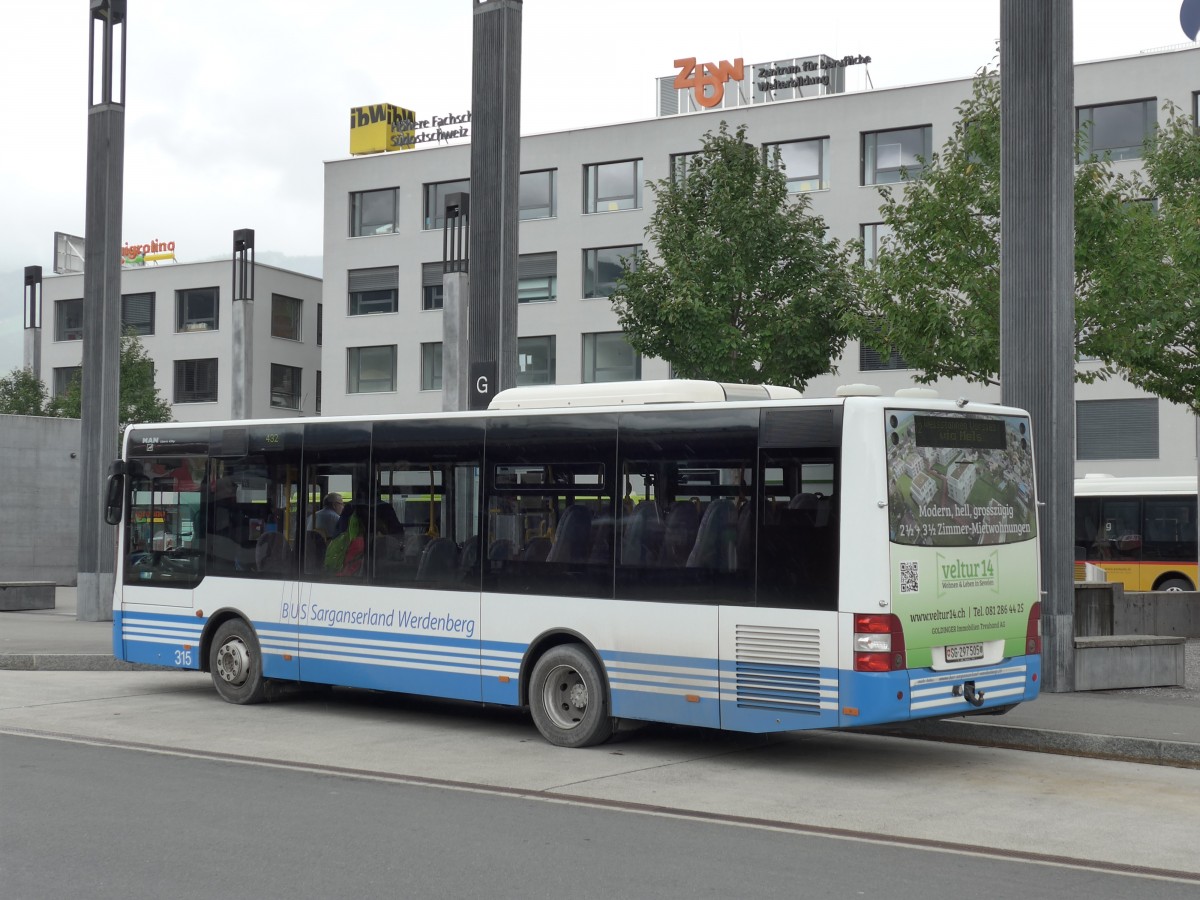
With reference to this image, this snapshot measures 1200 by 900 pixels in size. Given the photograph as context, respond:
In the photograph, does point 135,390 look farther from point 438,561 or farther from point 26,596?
point 438,561

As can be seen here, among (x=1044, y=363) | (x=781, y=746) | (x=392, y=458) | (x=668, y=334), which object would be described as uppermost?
(x=668, y=334)

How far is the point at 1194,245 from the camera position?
2145cm

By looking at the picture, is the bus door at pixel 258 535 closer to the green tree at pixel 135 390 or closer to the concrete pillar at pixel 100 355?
the concrete pillar at pixel 100 355

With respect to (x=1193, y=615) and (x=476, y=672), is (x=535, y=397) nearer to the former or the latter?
(x=476, y=672)

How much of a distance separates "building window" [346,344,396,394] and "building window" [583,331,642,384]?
8.50 metres

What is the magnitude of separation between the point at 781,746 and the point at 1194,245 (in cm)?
1306

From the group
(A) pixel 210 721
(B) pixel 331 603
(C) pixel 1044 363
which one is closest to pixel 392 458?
(B) pixel 331 603

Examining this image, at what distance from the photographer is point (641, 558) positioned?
11.1m

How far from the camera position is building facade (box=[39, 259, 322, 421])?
67.1 meters

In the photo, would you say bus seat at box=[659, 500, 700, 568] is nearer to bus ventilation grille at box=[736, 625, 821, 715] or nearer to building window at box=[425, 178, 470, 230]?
bus ventilation grille at box=[736, 625, 821, 715]

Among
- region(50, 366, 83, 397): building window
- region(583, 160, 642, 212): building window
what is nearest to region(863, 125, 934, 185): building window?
region(583, 160, 642, 212): building window

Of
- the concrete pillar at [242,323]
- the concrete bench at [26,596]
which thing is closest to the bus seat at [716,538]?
the concrete bench at [26,596]

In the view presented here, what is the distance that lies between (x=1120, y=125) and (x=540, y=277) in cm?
1973

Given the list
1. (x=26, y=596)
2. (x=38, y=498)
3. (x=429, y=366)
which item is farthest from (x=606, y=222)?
(x=26, y=596)
